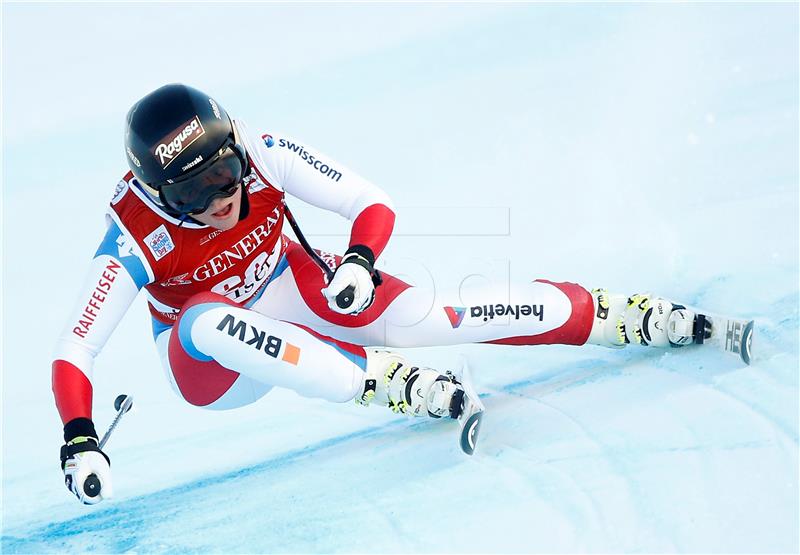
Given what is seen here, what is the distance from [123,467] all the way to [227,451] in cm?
46

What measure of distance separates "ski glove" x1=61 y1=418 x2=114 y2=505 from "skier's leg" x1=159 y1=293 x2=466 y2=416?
0.44 metres

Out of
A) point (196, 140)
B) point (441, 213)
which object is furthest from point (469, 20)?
point (196, 140)

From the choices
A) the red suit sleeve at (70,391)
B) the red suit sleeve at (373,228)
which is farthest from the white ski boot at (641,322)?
the red suit sleeve at (70,391)

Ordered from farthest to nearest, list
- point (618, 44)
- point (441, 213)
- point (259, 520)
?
point (618, 44)
point (441, 213)
point (259, 520)

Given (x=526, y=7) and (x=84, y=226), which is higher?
(x=526, y=7)

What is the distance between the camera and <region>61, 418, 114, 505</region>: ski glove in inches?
118

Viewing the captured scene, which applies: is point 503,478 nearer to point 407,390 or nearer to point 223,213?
point 407,390

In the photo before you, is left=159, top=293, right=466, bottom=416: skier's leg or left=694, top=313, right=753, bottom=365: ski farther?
left=694, top=313, right=753, bottom=365: ski

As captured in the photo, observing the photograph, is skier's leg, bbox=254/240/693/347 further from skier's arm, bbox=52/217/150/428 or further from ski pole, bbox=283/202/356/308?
skier's arm, bbox=52/217/150/428

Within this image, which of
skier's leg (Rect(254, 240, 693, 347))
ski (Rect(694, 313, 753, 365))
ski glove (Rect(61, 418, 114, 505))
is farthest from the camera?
skier's leg (Rect(254, 240, 693, 347))

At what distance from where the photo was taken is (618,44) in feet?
22.1

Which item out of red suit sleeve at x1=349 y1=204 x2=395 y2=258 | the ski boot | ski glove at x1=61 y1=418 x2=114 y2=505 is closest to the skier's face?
red suit sleeve at x1=349 y1=204 x2=395 y2=258

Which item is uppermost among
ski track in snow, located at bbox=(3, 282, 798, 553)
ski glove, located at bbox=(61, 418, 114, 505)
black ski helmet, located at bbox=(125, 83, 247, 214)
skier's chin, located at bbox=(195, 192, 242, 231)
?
black ski helmet, located at bbox=(125, 83, 247, 214)

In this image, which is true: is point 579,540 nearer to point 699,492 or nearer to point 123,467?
point 699,492
